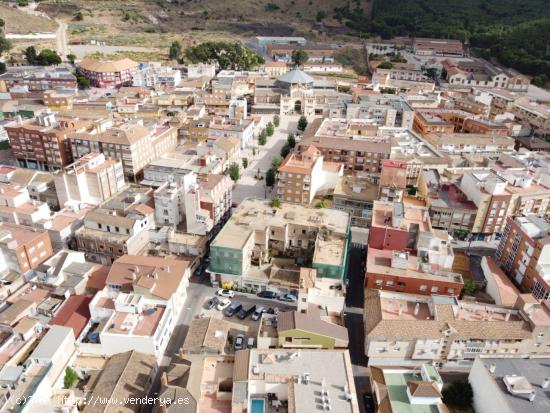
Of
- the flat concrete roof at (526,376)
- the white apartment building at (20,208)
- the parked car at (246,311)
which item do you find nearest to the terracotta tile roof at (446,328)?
the flat concrete roof at (526,376)

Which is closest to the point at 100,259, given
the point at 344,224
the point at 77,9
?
the point at 344,224

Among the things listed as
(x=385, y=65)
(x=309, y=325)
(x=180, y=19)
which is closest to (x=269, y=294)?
(x=309, y=325)

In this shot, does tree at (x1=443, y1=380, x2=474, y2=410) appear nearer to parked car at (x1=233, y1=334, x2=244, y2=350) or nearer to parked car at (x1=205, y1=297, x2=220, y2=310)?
parked car at (x1=233, y1=334, x2=244, y2=350)

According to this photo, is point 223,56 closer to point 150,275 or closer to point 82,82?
point 82,82

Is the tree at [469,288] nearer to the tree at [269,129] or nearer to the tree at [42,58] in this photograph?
the tree at [269,129]

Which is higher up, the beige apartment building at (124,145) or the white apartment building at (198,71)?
the white apartment building at (198,71)

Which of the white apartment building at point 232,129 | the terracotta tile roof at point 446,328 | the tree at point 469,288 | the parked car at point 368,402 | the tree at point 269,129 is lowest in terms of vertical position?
the parked car at point 368,402
